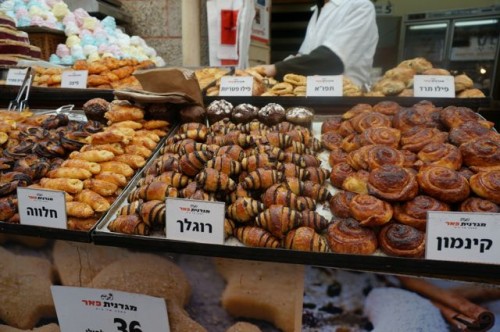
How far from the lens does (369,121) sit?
1692 millimetres

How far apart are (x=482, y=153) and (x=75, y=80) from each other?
247cm

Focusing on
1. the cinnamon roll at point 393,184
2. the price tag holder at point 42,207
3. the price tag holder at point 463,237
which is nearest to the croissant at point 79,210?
the price tag holder at point 42,207

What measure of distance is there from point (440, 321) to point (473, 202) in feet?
1.31

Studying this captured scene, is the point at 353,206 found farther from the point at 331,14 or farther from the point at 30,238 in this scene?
the point at 331,14

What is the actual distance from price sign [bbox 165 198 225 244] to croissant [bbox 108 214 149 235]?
0.11 metres

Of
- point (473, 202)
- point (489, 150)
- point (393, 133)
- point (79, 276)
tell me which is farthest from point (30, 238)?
point (489, 150)


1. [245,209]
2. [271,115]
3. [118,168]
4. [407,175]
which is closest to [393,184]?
[407,175]

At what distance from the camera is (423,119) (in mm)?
1648

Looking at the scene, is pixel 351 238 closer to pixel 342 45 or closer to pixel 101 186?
pixel 101 186

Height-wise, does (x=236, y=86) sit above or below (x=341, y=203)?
above

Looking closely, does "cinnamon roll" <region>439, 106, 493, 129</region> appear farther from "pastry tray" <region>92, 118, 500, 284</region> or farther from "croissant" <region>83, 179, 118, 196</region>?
"croissant" <region>83, 179, 118, 196</region>

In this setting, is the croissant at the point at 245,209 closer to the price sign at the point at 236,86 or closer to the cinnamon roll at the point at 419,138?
the cinnamon roll at the point at 419,138

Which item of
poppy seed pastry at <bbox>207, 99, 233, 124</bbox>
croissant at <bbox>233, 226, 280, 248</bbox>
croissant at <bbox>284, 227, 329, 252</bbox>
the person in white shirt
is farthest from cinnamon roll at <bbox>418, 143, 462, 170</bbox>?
the person in white shirt

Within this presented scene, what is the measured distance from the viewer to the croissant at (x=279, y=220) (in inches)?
47.7
